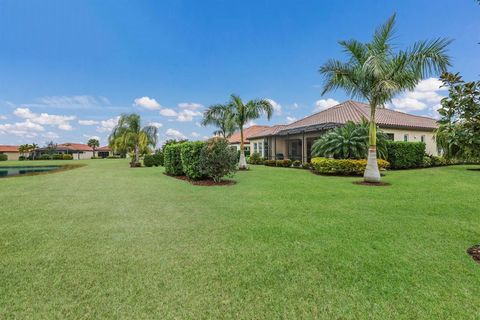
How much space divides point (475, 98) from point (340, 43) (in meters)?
8.85

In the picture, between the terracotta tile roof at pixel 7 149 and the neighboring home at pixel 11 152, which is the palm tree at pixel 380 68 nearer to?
the neighboring home at pixel 11 152

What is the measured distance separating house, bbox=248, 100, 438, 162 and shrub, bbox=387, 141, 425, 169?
156 cm

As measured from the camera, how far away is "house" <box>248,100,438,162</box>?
19.2 metres

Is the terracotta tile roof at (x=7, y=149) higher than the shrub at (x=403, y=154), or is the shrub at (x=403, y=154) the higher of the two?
the terracotta tile roof at (x=7, y=149)

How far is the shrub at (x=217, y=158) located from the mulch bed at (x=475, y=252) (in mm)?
8261

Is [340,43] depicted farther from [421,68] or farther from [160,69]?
[160,69]

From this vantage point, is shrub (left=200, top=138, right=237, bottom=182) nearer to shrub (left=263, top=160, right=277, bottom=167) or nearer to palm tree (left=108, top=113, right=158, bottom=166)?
shrub (left=263, top=160, right=277, bottom=167)

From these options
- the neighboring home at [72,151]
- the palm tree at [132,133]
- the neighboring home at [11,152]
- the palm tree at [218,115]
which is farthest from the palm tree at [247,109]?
the neighboring home at [11,152]

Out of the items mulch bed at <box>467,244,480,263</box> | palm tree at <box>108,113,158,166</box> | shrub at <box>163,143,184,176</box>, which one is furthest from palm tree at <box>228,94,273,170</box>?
mulch bed at <box>467,244,480,263</box>

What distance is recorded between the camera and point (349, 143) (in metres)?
14.3

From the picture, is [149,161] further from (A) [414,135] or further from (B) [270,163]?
(A) [414,135]

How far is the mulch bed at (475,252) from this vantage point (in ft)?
11.4

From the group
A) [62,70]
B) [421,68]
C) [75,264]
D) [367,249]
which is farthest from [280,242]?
[62,70]

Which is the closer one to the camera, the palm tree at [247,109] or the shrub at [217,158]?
the shrub at [217,158]
